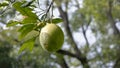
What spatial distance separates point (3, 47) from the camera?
850 centimetres

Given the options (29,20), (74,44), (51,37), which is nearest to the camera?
(51,37)

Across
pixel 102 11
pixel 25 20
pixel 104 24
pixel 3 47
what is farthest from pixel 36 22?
pixel 104 24

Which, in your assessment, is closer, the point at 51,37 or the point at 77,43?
the point at 51,37

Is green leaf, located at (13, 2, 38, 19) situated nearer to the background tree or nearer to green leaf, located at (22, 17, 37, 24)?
green leaf, located at (22, 17, 37, 24)

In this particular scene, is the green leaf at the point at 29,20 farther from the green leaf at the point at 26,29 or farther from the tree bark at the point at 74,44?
the tree bark at the point at 74,44

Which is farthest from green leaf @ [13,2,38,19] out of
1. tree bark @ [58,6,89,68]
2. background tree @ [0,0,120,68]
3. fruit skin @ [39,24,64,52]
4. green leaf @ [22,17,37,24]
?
tree bark @ [58,6,89,68]

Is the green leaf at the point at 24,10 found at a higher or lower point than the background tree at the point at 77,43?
higher

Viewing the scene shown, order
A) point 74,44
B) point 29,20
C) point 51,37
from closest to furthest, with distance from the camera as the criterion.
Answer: point 51,37 < point 29,20 < point 74,44

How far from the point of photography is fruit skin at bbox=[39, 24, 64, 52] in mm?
810

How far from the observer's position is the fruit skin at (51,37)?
2.66ft

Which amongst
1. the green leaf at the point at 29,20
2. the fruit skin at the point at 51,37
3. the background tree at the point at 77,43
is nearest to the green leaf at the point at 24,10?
the green leaf at the point at 29,20

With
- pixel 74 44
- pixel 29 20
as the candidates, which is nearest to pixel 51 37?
pixel 29 20

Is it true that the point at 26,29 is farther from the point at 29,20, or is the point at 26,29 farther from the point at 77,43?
the point at 77,43

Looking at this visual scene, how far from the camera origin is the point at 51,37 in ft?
2.69
